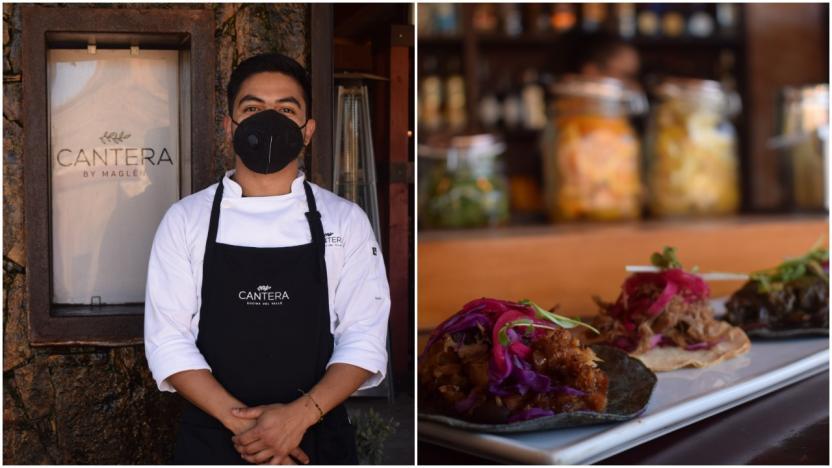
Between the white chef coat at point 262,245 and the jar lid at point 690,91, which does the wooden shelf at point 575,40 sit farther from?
the white chef coat at point 262,245

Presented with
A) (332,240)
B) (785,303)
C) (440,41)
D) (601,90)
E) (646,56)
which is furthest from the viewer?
(646,56)

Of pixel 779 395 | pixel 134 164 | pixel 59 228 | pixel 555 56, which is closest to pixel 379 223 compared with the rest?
pixel 134 164

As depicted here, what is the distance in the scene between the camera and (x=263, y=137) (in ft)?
3.95

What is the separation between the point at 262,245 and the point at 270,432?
25 centimetres

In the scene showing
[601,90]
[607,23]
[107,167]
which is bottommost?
[107,167]

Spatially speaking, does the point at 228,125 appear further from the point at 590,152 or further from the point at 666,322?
the point at 590,152

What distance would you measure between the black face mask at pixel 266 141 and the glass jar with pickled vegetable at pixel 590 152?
2496 millimetres

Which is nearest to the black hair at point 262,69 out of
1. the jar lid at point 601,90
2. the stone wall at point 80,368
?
the stone wall at point 80,368

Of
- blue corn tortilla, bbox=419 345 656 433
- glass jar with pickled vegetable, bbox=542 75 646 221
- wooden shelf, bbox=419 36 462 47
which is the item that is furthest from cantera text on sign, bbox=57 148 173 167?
wooden shelf, bbox=419 36 462 47

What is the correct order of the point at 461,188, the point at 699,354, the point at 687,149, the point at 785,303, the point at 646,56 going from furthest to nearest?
the point at 646,56 < the point at 687,149 < the point at 461,188 < the point at 785,303 < the point at 699,354

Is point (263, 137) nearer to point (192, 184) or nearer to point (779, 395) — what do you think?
point (192, 184)

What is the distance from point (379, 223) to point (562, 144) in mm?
2404

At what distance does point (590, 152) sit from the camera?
3.62 metres

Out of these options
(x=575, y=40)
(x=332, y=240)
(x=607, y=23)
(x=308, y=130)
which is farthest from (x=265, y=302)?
(x=607, y=23)
